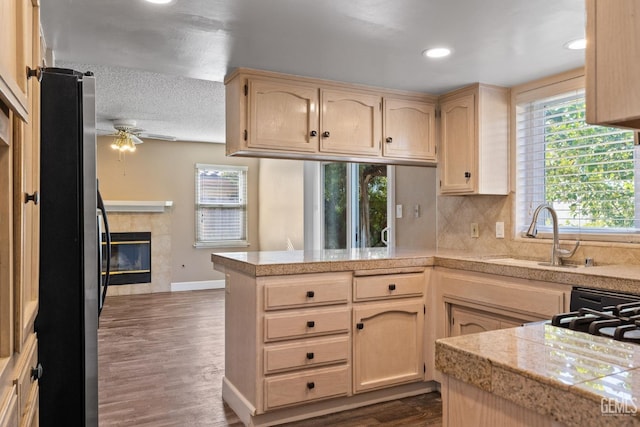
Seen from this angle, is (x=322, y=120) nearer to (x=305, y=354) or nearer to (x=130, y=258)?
(x=305, y=354)

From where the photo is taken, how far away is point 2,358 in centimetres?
112

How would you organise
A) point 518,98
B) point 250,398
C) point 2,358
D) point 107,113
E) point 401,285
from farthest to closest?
1. point 107,113
2. point 518,98
3. point 401,285
4. point 250,398
5. point 2,358

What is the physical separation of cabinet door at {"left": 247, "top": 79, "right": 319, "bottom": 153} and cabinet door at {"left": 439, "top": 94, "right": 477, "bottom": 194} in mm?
1057

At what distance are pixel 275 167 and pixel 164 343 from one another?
12.5 ft

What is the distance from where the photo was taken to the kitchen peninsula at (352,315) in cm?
260

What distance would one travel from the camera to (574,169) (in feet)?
9.87

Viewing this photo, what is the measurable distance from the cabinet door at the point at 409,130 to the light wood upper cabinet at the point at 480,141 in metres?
0.19

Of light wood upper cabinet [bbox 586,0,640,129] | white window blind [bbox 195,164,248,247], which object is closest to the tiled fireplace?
white window blind [bbox 195,164,248,247]

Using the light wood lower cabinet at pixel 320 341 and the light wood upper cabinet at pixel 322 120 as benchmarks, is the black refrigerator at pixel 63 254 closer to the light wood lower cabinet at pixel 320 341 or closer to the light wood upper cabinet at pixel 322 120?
the light wood lower cabinet at pixel 320 341

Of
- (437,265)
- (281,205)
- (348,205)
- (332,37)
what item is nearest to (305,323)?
(437,265)

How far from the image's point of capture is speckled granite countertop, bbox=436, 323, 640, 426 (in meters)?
0.72

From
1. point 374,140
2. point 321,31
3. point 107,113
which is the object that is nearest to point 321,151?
point 374,140

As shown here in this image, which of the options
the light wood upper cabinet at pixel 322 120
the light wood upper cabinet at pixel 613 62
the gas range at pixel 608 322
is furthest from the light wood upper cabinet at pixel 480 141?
the light wood upper cabinet at pixel 613 62

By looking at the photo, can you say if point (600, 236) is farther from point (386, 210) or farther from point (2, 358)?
point (2, 358)
